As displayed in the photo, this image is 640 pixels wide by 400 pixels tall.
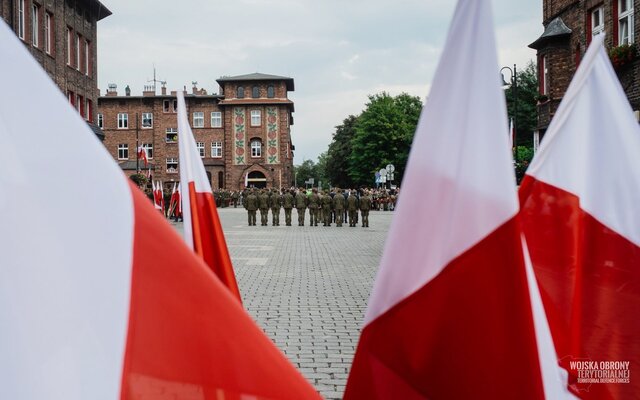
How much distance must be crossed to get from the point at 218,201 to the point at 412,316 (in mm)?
60335

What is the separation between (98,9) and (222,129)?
30880 millimetres

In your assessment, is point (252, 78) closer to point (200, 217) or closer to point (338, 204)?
point (338, 204)

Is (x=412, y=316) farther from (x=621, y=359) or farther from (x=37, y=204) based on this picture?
(x=621, y=359)

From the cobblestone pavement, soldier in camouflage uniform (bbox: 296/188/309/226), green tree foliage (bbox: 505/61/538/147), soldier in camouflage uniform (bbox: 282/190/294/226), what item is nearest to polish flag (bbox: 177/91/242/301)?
the cobblestone pavement

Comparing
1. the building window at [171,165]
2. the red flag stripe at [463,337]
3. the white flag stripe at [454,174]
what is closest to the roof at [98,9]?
the building window at [171,165]

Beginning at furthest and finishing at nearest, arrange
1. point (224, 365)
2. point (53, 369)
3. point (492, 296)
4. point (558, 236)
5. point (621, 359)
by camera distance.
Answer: point (558, 236)
point (621, 359)
point (492, 296)
point (224, 365)
point (53, 369)

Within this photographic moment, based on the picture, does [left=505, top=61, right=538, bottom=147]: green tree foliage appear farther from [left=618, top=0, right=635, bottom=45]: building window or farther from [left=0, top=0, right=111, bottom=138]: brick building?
[left=618, top=0, right=635, bottom=45]: building window

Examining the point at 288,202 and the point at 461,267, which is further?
the point at 288,202

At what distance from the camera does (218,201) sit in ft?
203

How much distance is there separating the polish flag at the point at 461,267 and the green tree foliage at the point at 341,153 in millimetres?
86037

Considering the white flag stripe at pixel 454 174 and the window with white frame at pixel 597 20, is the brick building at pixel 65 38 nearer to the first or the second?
the window with white frame at pixel 597 20

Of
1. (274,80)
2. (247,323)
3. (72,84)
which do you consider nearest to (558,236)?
(247,323)

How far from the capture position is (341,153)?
9106 cm

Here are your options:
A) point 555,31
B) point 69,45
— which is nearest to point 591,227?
point 555,31
